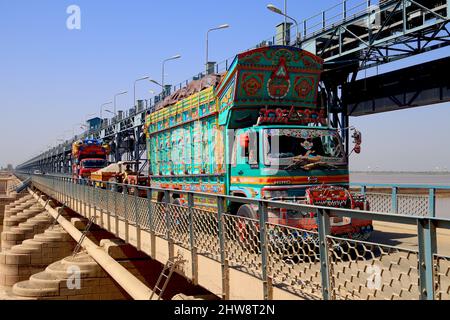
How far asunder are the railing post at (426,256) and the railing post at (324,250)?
3.82ft

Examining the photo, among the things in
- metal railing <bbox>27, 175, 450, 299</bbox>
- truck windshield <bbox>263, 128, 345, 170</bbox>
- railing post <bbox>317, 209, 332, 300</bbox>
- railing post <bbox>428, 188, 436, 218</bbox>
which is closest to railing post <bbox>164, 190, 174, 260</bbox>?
metal railing <bbox>27, 175, 450, 299</bbox>

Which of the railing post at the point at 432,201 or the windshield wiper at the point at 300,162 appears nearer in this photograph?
the windshield wiper at the point at 300,162

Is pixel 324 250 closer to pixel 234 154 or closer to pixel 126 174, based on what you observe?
pixel 234 154

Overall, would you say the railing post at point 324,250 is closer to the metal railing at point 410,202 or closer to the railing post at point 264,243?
the railing post at point 264,243

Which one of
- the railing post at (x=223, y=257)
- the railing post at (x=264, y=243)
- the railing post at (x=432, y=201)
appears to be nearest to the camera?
the railing post at (x=264, y=243)

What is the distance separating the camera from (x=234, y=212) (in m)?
10.3

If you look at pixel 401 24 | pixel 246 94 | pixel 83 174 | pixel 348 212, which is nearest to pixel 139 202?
pixel 246 94

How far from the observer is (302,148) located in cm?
970

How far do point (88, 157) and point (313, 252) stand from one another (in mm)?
33275

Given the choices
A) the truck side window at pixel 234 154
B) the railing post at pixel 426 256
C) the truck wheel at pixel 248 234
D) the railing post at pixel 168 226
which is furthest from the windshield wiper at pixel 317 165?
the railing post at pixel 426 256

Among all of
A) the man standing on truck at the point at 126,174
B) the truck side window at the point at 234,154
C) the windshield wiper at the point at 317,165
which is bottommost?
the man standing on truck at the point at 126,174

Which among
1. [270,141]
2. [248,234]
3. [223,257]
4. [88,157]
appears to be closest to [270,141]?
[270,141]

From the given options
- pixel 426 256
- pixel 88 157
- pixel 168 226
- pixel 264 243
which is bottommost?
pixel 168 226

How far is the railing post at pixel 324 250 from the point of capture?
492cm
